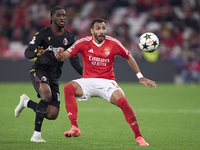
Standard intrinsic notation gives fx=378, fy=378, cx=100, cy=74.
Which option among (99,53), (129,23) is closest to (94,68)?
(99,53)

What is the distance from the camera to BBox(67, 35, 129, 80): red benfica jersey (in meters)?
5.97

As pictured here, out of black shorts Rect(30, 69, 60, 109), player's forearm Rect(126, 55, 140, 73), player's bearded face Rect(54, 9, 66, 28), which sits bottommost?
black shorts Rect(30, 69, 60, 109)

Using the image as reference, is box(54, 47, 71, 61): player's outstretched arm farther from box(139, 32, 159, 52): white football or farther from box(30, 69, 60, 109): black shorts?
box(139, 32, 159, 52): white football

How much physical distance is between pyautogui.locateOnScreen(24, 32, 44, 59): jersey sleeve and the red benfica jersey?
538mm

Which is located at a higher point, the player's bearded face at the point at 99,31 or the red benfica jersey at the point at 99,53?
the player's bearded face at the point at 99,31

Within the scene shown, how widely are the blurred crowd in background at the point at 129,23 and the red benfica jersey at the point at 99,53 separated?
12.6 m

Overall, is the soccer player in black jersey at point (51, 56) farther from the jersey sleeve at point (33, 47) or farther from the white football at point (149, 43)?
the white football at point (149, 43)

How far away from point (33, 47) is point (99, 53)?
3.44ft

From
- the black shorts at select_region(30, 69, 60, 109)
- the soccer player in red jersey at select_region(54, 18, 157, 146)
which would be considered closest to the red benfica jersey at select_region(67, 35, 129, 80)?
the soccer player in red jersey at select_region(54, 18, 157, 146)

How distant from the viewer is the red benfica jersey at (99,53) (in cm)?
597

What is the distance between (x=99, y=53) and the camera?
5.97 meters

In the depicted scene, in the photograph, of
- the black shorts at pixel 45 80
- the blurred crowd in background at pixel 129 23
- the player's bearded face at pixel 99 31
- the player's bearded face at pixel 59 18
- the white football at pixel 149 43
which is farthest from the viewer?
the blurred crowd in background at pixel 129 23

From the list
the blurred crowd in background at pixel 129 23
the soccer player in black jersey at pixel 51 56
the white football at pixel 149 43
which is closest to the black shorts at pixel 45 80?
the soccer player in black jersey at pixel 51 56

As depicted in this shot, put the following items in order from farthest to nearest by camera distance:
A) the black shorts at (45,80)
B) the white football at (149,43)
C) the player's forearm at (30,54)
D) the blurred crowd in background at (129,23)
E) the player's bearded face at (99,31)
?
1. the blurred crowd in background at (129,23)
2. the white football at (149,43)
3. the black shorts at (45,80)
4. the player's bearded face at (99,31)
5. the player's forearm at (30,54)
